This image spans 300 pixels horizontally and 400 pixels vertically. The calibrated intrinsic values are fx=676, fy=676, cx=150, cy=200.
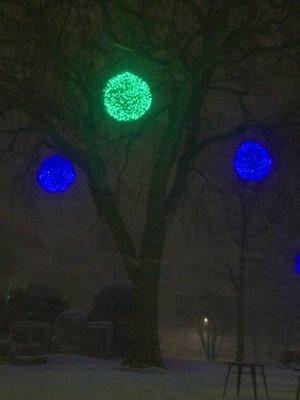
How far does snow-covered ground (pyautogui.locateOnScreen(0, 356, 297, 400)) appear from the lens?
910cm

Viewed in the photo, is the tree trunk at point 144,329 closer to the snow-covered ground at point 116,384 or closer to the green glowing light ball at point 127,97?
the snow-covered ground at point 116,384

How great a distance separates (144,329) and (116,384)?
371cm

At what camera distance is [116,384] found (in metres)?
10.6

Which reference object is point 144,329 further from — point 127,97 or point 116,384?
point 127,97

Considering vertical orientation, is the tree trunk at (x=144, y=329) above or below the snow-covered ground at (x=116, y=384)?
above

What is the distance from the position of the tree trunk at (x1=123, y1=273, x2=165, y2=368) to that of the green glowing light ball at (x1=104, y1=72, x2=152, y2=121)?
4.92 m

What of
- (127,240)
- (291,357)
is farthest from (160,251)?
(291,357)

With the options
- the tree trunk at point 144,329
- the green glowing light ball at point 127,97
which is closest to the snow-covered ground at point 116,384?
the tree trunk at point 144,329

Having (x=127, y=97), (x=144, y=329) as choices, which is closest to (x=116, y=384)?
(x=144, y=329)

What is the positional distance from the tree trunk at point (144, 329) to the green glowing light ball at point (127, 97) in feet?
16.1

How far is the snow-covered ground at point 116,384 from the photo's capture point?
9.10 metres

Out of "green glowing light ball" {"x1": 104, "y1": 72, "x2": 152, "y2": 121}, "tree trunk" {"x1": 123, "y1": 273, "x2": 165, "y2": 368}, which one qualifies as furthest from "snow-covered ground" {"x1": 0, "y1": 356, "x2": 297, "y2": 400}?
"green glowing light ball" {"x1": 104, "y1": 72, "x2": 152, "y2": 121}

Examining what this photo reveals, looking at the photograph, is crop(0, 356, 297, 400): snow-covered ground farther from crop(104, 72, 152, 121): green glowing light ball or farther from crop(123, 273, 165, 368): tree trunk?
crop(104, 72, 152, 121): green glowing light ball

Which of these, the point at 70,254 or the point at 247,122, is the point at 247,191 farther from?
the point at 70,254
